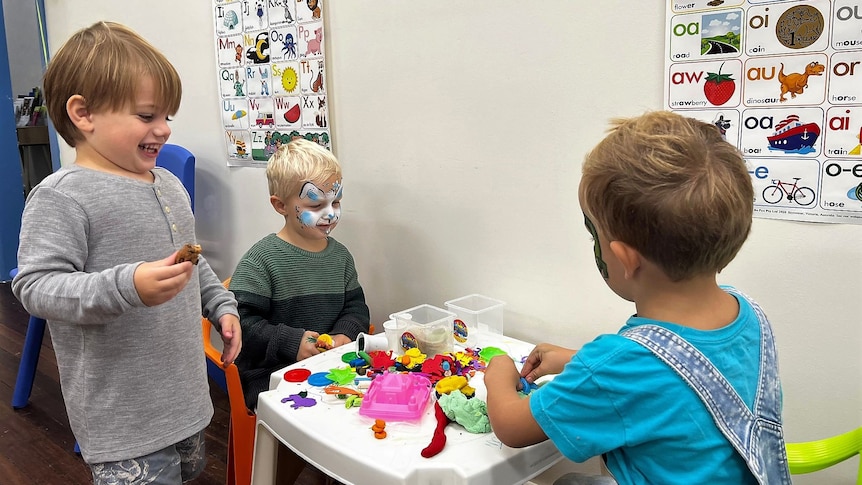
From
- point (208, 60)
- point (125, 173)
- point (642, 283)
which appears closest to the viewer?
point (642, 283)

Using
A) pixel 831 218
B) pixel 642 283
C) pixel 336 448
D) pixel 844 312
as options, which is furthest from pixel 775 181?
pixel 336 448

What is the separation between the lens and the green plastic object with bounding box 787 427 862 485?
0.96 m

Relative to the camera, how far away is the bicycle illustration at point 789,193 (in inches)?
40.2

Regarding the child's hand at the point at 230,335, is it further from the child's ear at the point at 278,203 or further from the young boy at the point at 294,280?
the child's ear at the point at 278,203

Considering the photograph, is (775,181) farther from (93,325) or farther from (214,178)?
(214,178)

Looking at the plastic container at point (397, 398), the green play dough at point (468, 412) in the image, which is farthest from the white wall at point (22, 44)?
the green play dough at point (468, 412)

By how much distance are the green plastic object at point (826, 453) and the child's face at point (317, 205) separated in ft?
3.16

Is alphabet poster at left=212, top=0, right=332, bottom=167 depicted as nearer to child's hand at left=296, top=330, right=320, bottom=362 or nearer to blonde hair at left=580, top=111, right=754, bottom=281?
child's hand at left=296, top=330, right=320, bottom=362

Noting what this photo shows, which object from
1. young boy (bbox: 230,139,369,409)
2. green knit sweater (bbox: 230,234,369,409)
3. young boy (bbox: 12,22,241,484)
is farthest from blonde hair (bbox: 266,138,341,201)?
young boy (bbox: 12,22,241,484)

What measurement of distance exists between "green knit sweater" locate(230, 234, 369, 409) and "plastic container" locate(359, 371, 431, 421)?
0.37m

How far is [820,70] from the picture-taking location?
3.22 ft

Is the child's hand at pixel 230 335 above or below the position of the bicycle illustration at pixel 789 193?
below

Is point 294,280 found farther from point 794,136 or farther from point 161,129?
point 794,136

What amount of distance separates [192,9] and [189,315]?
136cm
